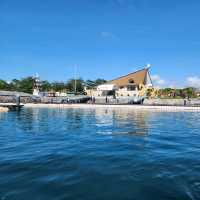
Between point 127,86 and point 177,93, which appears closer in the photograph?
point 177,93

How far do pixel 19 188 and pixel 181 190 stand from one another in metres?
4.76

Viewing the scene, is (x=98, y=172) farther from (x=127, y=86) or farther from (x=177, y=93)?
(x=127, y=86)

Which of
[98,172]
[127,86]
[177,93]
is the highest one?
[127,86]

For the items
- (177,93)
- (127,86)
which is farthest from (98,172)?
(127,86)

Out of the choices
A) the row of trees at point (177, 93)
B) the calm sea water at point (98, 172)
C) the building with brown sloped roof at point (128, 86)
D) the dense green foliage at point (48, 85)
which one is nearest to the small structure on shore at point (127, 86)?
the building with brown sloped roof at point (128, 86)

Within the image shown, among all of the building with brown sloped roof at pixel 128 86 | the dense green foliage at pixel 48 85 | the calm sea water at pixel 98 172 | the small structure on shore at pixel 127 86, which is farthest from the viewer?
the dense green foliage at pixel 48 85

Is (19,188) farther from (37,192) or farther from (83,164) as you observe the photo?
(83,164)

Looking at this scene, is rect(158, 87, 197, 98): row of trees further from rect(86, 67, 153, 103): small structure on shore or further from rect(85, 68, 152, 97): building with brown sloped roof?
rect(85, 68, 152, 97): building with brown sloped roof

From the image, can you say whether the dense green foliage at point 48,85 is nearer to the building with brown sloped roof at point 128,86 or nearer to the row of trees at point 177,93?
the building with brown sloped roof at point 128,86

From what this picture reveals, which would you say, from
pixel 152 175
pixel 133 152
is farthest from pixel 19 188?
pixel 133 152

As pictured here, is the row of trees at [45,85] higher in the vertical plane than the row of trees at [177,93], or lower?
higher

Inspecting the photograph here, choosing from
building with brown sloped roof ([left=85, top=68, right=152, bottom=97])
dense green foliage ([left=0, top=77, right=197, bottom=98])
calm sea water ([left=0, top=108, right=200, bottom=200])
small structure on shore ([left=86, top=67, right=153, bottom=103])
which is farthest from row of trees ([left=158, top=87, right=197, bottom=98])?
calm sea water ([left=0, top=108, right=200, bottom=200])

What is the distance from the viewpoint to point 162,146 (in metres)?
18.7

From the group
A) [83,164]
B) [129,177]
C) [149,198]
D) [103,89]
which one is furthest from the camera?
[103,89]
